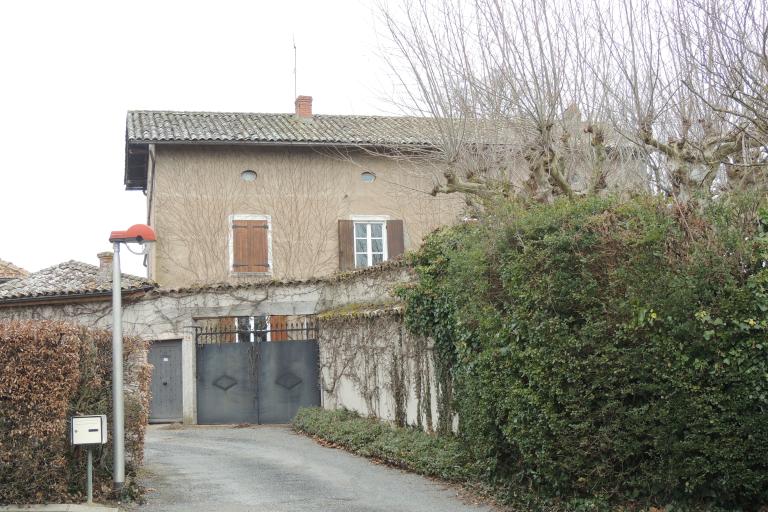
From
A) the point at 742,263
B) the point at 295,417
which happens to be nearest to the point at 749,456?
the point at 742,263

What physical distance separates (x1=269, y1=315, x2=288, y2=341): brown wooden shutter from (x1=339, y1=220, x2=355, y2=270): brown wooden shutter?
2.33 meters

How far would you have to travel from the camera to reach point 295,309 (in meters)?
22.2

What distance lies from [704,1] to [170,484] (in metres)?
9.09

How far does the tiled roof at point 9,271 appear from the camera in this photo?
115 ft

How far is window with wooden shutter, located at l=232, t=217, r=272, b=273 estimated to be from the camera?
2377 cm

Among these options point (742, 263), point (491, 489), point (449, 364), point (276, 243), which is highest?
point (276, 243)

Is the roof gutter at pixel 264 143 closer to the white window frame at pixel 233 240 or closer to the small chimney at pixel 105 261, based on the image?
the white window frame at pixel 233 240

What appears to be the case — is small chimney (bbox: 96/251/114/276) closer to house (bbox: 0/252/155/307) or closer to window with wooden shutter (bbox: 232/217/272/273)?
house (bbox: 0/252/155/307)

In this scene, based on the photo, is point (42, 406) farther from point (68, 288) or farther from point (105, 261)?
point (105, 261)

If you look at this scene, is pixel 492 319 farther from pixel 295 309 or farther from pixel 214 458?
pixel 295 309

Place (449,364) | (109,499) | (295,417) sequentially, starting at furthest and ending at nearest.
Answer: (295,417) < (449,364) < (109,499)

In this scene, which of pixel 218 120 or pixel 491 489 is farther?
pixel 218 120

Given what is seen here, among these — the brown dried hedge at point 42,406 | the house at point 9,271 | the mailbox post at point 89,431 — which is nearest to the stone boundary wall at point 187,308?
the brown dried hedge at point 42,406

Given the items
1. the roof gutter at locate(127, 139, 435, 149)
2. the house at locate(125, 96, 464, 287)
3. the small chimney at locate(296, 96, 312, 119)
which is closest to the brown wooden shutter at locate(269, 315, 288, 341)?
the house at locate(125, 96, 464, 287)
